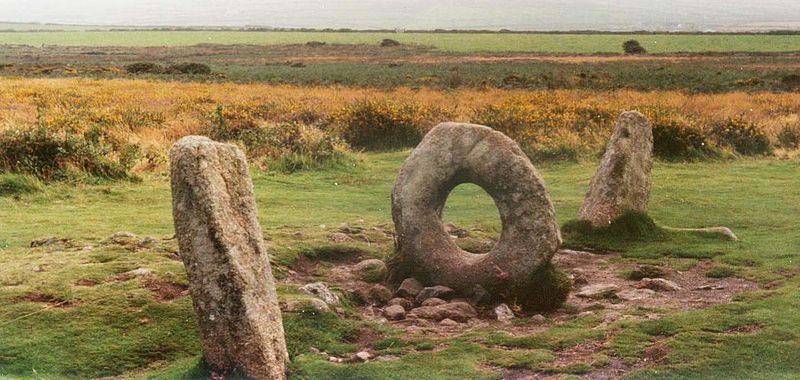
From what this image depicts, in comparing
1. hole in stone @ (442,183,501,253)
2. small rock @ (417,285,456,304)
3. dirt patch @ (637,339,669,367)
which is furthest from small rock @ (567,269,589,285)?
dirt patch @ (637,339,669,367)

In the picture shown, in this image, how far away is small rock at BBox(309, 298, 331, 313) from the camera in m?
10.8

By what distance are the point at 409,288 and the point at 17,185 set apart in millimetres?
10099

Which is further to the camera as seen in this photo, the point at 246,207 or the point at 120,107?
the point at 120,107

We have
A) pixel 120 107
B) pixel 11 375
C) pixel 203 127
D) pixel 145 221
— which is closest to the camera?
pixel 11 375

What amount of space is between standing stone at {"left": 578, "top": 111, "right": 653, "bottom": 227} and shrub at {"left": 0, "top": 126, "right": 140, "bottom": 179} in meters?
10.8

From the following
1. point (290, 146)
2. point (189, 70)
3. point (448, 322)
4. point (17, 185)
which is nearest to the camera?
point (448, 322)

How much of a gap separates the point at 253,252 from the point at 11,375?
101 inches

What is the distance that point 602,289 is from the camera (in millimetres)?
12812

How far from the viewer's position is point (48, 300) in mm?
10781

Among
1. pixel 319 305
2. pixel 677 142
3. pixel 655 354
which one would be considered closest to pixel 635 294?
pixel 655 354

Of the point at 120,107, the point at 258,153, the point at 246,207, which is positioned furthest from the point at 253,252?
the point at 120,107

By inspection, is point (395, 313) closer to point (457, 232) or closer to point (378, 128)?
point (457, 232)

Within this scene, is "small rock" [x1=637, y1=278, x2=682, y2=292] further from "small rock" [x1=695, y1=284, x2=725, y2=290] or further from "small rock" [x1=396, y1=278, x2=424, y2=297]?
"small rock" [x1=396, y1=278, x2=424, y2=297]

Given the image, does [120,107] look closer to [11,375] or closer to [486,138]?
[486,138]
